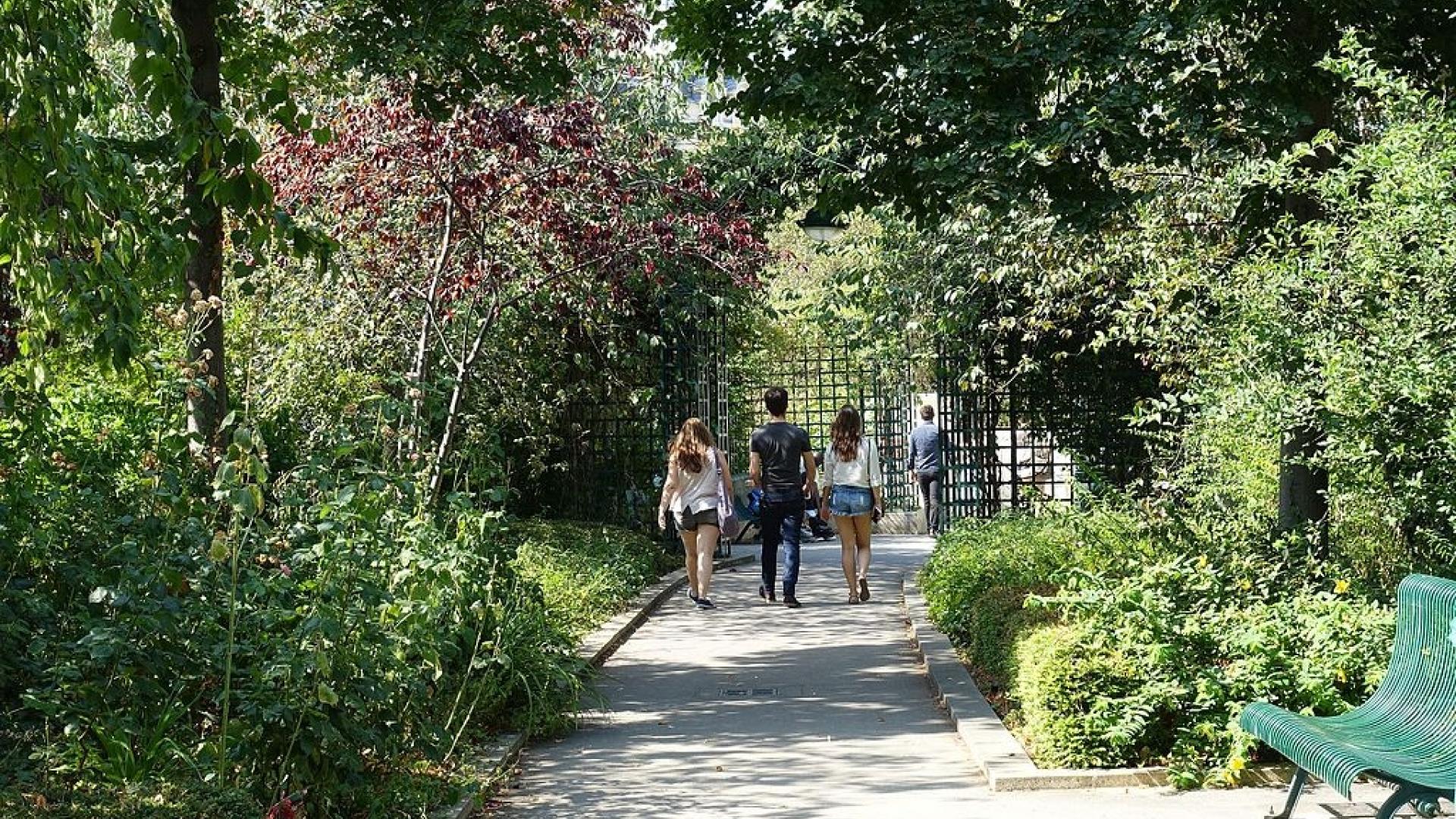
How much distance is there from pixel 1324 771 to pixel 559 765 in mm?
3781

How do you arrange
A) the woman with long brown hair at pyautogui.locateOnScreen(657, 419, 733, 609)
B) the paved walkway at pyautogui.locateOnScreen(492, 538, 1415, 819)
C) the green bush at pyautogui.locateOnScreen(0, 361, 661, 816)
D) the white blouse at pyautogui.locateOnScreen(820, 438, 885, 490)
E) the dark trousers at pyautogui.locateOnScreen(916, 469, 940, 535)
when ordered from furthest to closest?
the dark trousers at pyautogui.locateOnScreen(916, 469, 940, 535) → the white blouse at pyautogui.locateOnScreen(820, 438, 885, 490) → the woman with long brown hair at pyautogui.locateOnScreen(657, 419, 733, 609) → the paved walkway at pyautogui.locateOnScreen(492, 538, 1415, 819) → the green bush at pyautogui.locateOnScreen(0, 361, 661, 816)

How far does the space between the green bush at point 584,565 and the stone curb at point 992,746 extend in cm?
239

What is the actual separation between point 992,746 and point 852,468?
668cm

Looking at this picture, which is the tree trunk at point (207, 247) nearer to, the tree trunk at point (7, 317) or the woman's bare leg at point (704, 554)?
the tree trunk at point (7, 317)

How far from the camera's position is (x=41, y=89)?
570 cm

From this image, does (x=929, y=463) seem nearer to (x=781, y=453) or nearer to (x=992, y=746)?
(x=781, y=453)

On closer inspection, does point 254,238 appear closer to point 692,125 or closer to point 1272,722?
point 1272,722

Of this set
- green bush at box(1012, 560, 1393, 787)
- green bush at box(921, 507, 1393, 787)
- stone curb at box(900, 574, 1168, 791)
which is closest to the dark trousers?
stone curb at box(900, 574, 1168, 791)

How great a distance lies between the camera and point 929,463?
2352 centimetres

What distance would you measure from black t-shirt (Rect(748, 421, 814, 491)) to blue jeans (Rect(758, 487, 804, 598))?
0.08 m

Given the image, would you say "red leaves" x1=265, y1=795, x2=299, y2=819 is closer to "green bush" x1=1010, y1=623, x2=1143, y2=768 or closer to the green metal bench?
the green metal bench

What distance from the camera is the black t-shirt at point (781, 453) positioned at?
47.9ft

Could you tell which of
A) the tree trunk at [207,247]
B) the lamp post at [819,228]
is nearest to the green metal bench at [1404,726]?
the tree trunk at [207,247]

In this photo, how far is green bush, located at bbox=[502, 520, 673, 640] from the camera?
12828 millimetres
